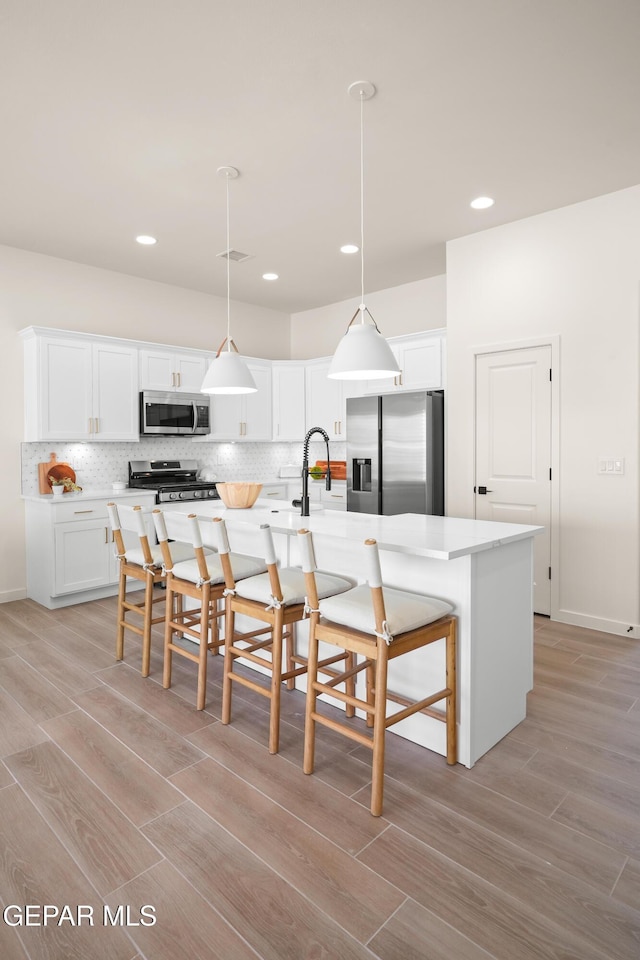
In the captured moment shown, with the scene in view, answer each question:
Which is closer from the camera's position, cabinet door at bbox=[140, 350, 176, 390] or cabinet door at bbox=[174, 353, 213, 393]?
cabinet door at bbox=[140, 350, 176, 390]

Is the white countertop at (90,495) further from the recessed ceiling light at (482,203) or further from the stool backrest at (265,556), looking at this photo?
the recessed ceiling light at (482,203)

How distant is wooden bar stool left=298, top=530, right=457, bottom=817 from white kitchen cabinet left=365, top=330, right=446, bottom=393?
318 cm

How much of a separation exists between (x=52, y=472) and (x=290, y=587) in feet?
10.8

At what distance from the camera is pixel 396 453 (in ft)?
16.6

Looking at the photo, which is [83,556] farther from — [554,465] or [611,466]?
[611,466]

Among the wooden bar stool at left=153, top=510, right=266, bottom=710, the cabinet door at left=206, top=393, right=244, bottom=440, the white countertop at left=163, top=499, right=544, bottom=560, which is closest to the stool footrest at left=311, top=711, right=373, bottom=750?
the white countertop at left=163, top=499, right=544, bottom=560

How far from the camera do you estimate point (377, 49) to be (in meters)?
2.42

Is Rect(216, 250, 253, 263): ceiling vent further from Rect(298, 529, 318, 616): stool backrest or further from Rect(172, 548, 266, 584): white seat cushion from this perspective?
Rect(298, 529, 318, 616): stool backrest

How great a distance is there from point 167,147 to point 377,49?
4.45 feet

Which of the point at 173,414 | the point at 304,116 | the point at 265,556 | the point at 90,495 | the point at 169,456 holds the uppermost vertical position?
the point at 304,116

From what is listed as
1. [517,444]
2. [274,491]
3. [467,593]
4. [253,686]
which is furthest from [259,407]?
[467,593]

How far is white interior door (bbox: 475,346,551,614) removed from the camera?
4164mm

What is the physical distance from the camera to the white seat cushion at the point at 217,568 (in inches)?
113

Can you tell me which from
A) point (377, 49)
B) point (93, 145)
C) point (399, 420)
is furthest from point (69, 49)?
point (399, 420)
